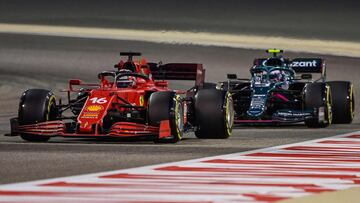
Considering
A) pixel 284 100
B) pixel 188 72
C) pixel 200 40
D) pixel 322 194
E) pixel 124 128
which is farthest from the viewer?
pixel 200 40

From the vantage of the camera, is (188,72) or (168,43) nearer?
(188,72)

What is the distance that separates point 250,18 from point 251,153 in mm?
29661

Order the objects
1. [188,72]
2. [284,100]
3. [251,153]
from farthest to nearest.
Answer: [284,100] < [188,72] < [251,153]

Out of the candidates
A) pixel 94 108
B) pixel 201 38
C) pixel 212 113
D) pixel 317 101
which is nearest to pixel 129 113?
pixel 94 108

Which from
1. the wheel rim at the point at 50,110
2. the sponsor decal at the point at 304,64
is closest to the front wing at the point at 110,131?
the wheel rim at the point at 50,110

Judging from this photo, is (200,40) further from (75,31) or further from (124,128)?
(124,128)

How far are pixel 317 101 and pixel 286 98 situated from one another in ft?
3.25

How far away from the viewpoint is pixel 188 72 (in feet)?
74.2

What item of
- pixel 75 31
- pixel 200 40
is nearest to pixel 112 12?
pixel 75 31

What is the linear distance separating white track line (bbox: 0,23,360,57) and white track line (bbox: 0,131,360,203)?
27.4m

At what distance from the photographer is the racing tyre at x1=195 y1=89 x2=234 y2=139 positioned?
20062mm

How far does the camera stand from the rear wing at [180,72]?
22609mm

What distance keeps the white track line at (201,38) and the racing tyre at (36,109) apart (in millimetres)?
24472

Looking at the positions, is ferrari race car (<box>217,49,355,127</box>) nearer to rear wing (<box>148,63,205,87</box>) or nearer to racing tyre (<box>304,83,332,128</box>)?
racing tyre (<box>304,83,332,128</box>)
